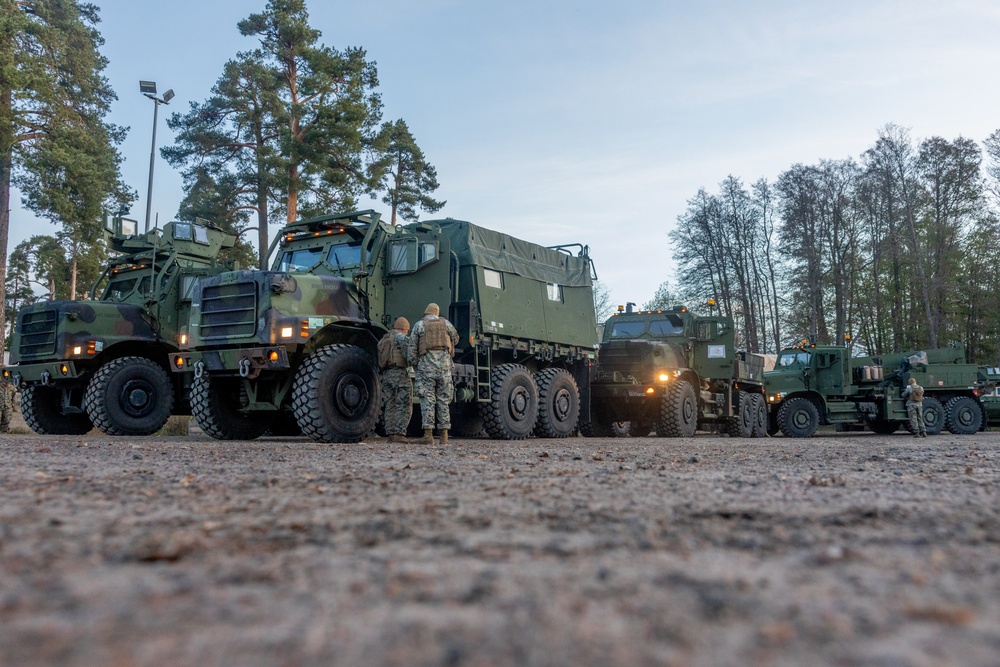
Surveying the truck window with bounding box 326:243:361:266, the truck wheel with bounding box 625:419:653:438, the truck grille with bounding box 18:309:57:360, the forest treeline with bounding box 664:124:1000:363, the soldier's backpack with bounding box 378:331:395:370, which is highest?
the forest treeline with bounding box 664:124:1000:363

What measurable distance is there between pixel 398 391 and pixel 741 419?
10760 mm

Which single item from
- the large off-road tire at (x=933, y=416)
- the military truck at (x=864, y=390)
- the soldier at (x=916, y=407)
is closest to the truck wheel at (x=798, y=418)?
the military truck at (x=864, y=390)

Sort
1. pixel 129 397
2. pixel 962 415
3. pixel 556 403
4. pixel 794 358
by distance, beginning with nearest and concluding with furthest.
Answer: pixel 129 397 → pixel 556 403 → pixel 794 358 → pixel 962 415

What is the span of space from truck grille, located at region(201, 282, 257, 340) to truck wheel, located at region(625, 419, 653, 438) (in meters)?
9.15

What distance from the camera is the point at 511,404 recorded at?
1298 centimetres

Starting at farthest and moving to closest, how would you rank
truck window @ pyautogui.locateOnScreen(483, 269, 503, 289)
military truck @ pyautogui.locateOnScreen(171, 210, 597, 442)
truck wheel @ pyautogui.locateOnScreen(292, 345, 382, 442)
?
truck window @ pyautogui.locateOnScreen(483, 269, 503, 289)
military truck @ pyautogui.locateOnScreen(171, 210, 597, 442)
truck wheel @ pyautogui.locateOnScreen(292, 345, 382, 442)

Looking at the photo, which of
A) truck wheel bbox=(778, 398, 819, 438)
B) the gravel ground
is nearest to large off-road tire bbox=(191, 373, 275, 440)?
the gravel ground

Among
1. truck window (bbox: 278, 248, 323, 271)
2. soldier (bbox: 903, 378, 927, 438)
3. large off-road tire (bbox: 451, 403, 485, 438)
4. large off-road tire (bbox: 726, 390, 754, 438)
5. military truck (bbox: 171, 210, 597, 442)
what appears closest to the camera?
military truck (bbox: 171, 210, 597, 442)

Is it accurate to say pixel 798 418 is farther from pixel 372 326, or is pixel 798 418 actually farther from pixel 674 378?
pixel 372 326

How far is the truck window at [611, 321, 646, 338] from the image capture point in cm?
1870

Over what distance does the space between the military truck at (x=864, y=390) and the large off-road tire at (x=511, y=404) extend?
363 inches

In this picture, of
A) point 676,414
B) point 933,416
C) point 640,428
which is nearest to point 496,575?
point 676,414

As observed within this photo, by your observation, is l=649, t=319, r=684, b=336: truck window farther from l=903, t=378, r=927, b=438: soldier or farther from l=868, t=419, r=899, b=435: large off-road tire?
l=868, t=419, r=899, b=435: large off-road tire

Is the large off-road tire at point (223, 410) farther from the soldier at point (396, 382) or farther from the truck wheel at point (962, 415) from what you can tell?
the truck wheel at point (962, 415)
